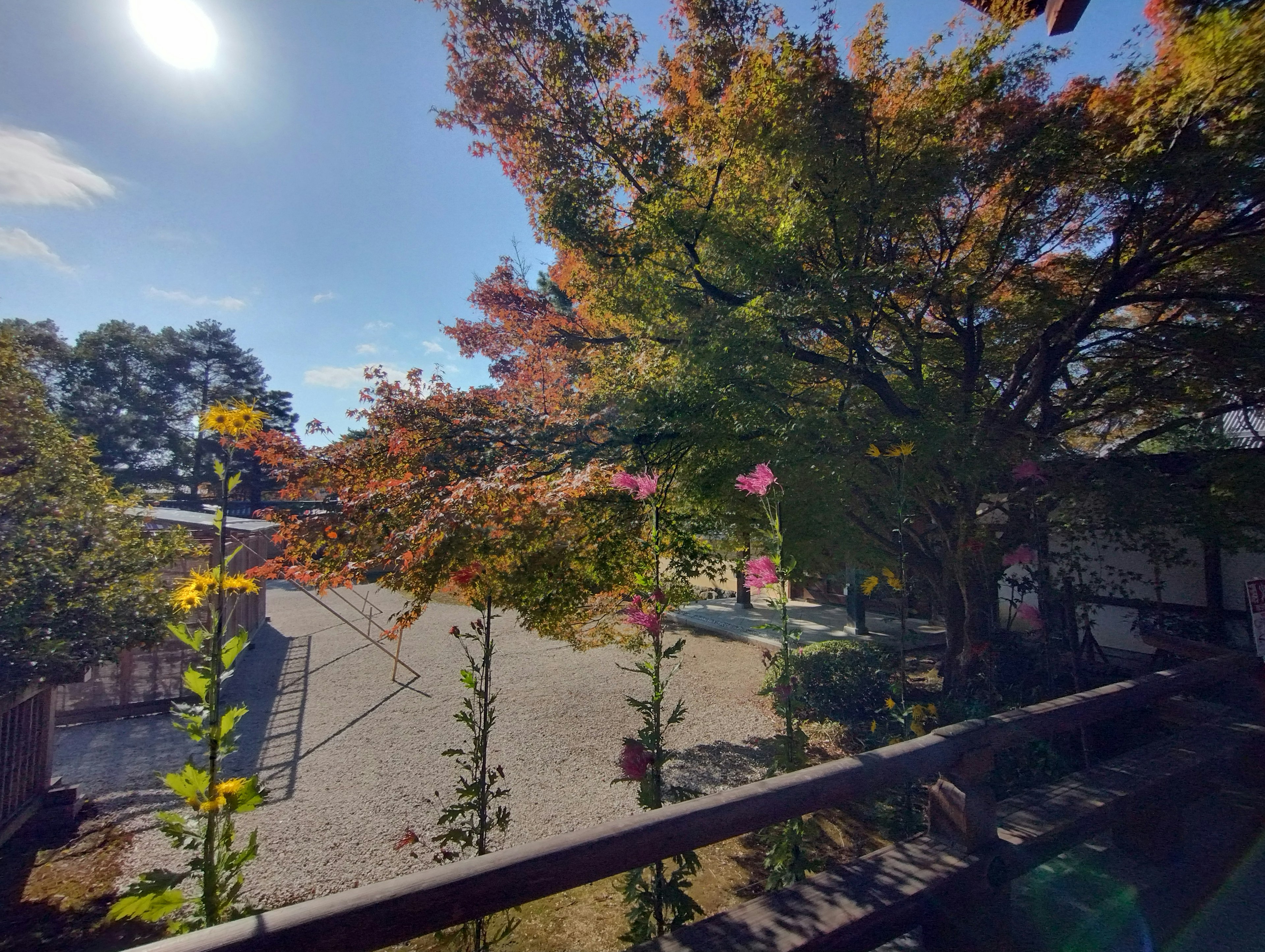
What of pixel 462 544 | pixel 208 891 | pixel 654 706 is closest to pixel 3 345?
pixel 462 544

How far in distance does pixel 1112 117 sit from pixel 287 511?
7.54m

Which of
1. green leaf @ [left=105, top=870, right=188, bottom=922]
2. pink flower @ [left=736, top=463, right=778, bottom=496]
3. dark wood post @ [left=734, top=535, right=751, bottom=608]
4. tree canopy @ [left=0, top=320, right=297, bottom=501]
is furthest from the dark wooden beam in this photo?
tree canopy @ [left=0, top=320, right=297, bottom=501]

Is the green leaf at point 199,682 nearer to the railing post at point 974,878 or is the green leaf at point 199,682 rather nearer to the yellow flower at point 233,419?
the yellow flower at point 233,419

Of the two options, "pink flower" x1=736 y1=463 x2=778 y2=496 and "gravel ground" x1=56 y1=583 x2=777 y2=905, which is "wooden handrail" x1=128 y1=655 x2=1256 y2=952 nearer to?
"pink flower" x1=736 y1=463 x2=778 y2=496

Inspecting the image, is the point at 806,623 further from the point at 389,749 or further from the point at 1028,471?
the point at 389,749

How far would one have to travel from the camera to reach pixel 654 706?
3041 millimetres

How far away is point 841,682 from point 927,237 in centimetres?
522

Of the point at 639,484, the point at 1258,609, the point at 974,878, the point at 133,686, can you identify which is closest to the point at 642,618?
the point at 639,484

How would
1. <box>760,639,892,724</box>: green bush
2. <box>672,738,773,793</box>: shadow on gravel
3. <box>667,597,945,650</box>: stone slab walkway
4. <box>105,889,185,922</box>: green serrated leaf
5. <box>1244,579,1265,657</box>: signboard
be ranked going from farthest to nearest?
1. <box>667,597,945,650</box>: stone slab walkway
2. <box>760,639,892,724</box>: green bush
3. <box>672,738,773,793</box>: shadow on gravel
4. <box>1244,579,1265,657</box>: signboard
5. <box>105,889,185,922</box>: green serrated leaf

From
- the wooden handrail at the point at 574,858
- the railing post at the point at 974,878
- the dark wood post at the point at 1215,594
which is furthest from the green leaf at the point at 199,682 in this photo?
the dark wood post at the point at 1215,594

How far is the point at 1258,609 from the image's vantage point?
144 inches

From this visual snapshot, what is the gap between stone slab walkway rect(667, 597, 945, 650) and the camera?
10773 mm

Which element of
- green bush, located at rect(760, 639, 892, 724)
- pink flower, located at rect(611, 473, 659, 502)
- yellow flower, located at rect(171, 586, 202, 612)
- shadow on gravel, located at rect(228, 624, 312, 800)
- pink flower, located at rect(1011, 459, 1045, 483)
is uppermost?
pink flower, located at rect(1011, 459, 1045, 483)

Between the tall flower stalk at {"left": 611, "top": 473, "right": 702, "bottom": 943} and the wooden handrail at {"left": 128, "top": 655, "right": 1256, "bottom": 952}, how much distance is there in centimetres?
54
